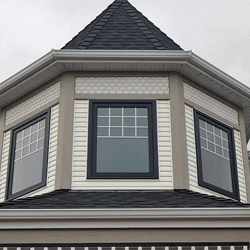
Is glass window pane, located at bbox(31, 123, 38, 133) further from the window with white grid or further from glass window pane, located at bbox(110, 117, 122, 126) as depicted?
glass window pane, located at bbox(110, 117, 122, 126)

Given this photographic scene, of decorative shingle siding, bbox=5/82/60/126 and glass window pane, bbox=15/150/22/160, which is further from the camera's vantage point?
glass window pane, bbox=15/150/22/160

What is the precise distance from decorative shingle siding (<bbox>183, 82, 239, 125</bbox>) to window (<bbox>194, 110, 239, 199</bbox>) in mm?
265

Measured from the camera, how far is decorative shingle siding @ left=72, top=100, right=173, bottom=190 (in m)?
12.2

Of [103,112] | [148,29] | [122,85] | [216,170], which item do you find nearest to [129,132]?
[103,112]

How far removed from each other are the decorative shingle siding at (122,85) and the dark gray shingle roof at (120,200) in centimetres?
220

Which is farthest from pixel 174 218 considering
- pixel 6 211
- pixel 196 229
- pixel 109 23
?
pixel 109 23

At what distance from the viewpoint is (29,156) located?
43.7 ft

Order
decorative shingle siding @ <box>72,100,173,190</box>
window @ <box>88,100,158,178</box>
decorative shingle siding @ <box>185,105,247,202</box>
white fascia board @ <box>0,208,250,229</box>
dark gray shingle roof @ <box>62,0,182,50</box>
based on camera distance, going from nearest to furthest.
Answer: white fascia board @ <box>0,208,250,229</box> < decorative shingle siding @ <box>72,100,173,190</box> < window @ <box>88,100,158,178</box> < decorative shingle siding @ <box>185,105,247,202</box> < dark gray shingle roof @ <box>62,0,182,50</box>

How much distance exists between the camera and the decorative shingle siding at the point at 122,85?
13.2 m

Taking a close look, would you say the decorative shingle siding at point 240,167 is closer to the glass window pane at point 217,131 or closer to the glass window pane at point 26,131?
the glass window pane at point 217,131

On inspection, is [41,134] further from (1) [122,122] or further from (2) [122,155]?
(2) [122,155]

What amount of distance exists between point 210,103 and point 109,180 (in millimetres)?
3011

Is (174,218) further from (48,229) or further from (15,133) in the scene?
(15,133)

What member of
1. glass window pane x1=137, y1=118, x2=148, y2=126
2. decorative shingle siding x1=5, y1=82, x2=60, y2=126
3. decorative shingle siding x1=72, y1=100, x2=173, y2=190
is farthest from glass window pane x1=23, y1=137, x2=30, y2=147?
glass window pane x1=137, y1=118, x2=148, y2=126
